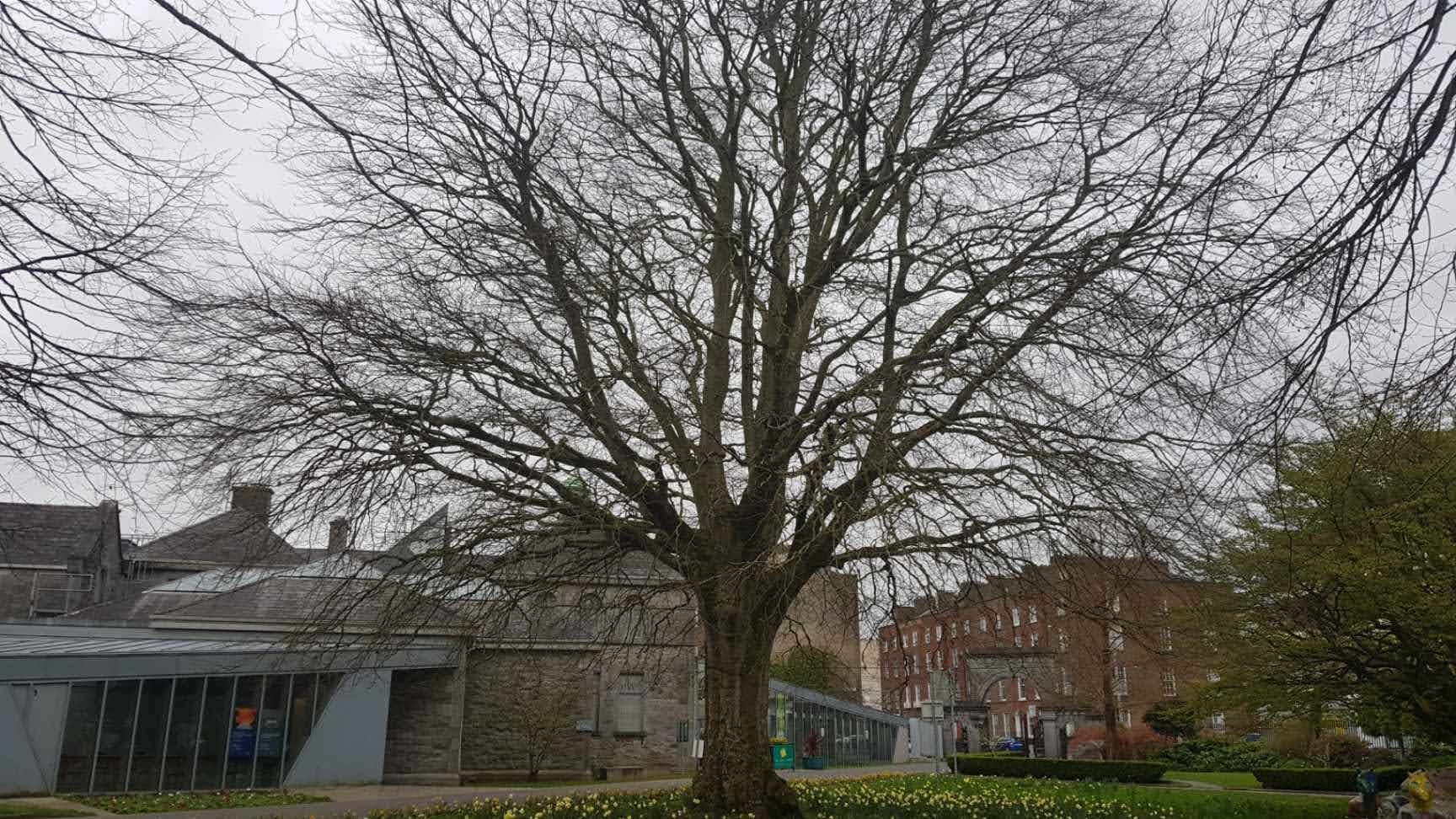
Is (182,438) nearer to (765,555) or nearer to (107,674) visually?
(765,555)

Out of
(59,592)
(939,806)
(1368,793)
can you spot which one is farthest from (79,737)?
Result: (59,592)

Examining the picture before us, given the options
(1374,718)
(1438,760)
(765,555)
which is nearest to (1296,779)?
(1438,760)

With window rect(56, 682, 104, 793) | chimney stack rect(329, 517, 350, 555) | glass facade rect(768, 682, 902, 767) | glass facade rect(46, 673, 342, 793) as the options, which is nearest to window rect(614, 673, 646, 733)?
glass facade rect(768, 682, 902, 767)

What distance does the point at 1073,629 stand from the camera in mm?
13086

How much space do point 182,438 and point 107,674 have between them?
14819 millimetres

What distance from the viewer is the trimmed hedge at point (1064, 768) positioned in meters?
Answer: 26.6

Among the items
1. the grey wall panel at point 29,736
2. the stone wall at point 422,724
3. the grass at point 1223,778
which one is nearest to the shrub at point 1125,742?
the grass at point 1223,778

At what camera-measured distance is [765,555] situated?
988 centimetres

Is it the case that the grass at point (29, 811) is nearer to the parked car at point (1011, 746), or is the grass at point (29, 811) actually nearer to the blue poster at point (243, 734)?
the blue poster at point (243, 734)

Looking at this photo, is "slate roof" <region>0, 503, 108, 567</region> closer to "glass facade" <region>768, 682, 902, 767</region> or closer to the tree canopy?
"glass facade" <region>768, 682, 902, 767</region>

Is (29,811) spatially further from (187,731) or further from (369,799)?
(369,799)

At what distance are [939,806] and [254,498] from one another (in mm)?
9533

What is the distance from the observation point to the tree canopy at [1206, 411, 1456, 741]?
50.2ft

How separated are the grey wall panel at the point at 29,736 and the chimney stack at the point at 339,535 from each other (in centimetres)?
1273
